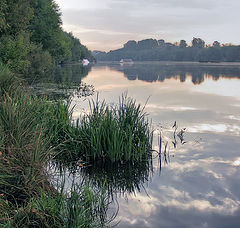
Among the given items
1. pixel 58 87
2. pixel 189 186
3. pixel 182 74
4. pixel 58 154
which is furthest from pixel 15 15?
pixel 182 74

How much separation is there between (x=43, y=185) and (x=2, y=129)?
155cm

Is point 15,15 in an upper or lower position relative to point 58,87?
upper

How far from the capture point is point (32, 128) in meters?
7.62

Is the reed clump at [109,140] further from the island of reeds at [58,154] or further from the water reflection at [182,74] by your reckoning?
the water reflection at [182,74]

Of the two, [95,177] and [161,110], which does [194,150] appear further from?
[161,110]

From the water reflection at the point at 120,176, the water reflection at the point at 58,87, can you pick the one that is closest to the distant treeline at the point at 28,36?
the water reflection at the point at 58,87

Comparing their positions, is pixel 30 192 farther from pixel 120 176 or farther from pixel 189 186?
pixel 189 186

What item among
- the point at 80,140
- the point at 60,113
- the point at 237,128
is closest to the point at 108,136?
the point at 80,140

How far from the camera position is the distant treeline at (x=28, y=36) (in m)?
23.0

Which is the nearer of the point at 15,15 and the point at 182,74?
the point at 15,15

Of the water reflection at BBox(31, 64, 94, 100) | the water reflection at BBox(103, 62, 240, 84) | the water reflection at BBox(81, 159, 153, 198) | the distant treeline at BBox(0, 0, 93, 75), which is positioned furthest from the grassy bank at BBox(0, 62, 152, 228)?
the water reflection at BBox(103, 62, 240, 84)

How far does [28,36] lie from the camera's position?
34.8 m

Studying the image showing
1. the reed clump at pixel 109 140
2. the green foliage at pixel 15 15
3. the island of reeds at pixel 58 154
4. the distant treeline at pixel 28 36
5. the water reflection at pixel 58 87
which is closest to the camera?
the island of reeds at pixel 58 154

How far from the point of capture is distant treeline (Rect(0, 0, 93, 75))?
2295cm
